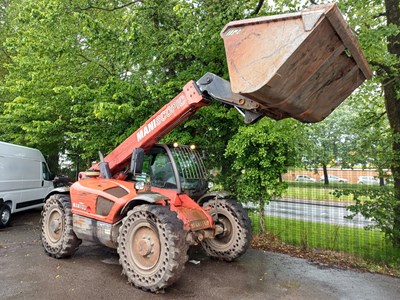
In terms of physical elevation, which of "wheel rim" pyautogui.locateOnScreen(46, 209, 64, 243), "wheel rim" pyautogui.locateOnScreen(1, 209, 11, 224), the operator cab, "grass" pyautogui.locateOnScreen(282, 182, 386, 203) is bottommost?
"wheel rim" pyautogui.locateOnScreen(1, 209, 11, 224)

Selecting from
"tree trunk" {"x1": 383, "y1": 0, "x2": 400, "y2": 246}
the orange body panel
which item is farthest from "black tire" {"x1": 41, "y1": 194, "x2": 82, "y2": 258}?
"tree trunk" {"x1": 383, "y1": 0, "x2": 400, "y2": 246}

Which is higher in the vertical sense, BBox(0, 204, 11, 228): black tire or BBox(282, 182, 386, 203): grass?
BBox(282, 182, 386, 203): grass

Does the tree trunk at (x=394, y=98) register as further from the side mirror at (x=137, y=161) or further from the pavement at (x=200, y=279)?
the side mirror at (x=137, y=161)

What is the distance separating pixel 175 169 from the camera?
16.5 feet

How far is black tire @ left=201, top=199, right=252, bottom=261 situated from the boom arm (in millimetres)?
1746

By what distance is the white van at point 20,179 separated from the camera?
8195 mm

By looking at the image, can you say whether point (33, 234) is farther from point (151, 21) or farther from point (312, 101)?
point (312, 101)

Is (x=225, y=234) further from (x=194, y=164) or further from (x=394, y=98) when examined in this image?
(x=394, y=98)

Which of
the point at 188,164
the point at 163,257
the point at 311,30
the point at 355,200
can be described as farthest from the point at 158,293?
the point at 355,200

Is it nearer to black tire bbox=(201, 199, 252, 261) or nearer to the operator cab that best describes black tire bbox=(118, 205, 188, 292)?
the operator cab

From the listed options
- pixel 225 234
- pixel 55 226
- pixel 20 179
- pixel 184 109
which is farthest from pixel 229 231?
pixel 20 179

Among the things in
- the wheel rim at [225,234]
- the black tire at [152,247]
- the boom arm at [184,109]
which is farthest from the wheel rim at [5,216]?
the wheel rim at [225,234]

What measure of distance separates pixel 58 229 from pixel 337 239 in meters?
6.19

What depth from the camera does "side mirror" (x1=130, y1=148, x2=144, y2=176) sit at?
16.2ft
